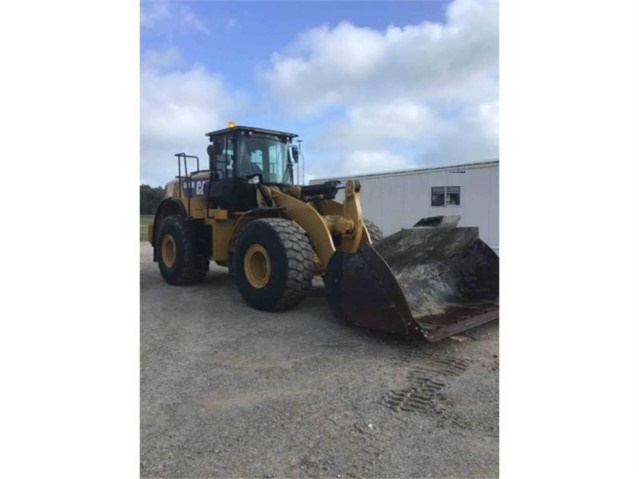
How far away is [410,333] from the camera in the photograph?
13.0ft

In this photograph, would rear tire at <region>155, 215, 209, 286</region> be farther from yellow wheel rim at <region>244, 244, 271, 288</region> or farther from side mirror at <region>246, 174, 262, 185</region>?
yellow wheel rim at <region>244, 244, 271, 288</region>

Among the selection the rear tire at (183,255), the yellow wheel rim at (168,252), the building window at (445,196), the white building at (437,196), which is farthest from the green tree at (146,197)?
the building window at (445,196)

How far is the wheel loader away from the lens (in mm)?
4277

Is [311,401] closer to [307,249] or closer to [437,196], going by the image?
[307,249]

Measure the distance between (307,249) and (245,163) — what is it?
2104mm

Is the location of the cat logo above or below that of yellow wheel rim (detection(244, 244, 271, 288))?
above

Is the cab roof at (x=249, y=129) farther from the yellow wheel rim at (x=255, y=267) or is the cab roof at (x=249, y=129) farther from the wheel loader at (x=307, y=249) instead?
the yellow wheel rim at (x=255, y=267)

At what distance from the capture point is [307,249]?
17.1ft

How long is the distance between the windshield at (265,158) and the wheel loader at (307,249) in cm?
1

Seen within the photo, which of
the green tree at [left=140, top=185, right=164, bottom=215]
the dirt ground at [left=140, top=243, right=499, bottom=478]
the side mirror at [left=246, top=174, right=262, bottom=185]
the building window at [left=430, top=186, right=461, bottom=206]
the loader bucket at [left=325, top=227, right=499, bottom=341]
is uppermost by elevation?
the building window at [left=430, top=186, right=461, bottom=206]

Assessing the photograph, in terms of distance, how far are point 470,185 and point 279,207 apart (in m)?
8.42

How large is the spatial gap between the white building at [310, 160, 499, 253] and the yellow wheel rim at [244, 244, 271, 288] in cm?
737

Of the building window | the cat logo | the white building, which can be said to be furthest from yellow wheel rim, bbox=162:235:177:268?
the building window
